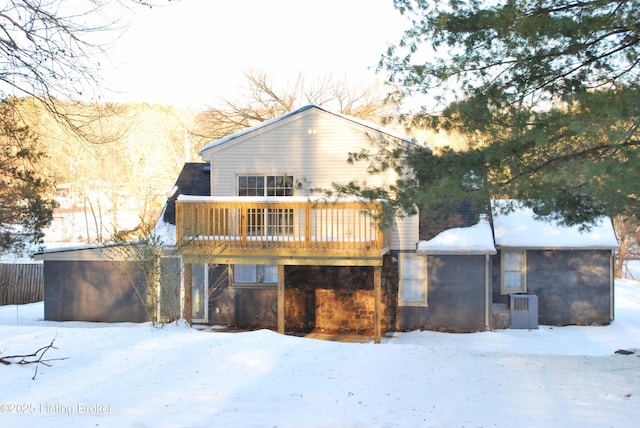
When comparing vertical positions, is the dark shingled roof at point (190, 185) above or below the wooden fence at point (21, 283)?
above

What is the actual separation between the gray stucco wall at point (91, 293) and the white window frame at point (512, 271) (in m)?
9.31

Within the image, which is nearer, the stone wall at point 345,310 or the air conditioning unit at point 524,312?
the stone wall at point 345,310

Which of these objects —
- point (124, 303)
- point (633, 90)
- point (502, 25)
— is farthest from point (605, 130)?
point (124, 303)

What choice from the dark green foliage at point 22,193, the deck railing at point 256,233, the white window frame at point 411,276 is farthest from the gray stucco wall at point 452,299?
the dark green foliage at point 22,193

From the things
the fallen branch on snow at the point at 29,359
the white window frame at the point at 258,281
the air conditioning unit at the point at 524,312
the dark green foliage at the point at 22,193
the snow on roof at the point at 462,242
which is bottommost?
the air conditioning unit at the point at 524,312

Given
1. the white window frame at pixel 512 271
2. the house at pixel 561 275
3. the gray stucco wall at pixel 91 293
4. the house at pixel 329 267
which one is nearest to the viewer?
the house at pixel 329 267

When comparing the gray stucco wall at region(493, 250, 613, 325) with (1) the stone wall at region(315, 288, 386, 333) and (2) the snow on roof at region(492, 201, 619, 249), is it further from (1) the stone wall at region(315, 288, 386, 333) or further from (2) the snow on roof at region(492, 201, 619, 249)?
(1) the stone wall at region(315, 288, 386, 333)

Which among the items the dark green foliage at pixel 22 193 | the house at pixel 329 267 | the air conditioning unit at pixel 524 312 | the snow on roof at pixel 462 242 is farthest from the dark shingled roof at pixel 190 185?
the air conditioning unit at pixel 524 312

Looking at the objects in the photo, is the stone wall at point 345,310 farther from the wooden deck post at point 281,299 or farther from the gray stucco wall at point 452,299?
the wooden deck post at point 281,299

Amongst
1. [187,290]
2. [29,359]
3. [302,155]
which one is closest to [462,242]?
[302,155]

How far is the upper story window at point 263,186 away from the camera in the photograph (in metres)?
14.1

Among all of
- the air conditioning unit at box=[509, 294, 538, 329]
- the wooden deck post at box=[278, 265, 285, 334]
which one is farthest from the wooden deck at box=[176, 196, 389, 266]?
the air conditioning unit at box=[509, 294, 538, 329]

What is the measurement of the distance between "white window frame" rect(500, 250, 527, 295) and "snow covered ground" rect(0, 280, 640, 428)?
5569mm

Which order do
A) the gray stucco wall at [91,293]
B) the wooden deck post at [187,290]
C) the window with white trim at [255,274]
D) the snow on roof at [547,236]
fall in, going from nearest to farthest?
the wooden deck post at [187,290], the window with white trim at [255,274], the gray stucco wall at [91,293], the snow on roof at [547,236]
